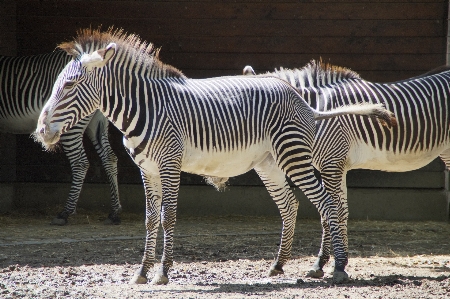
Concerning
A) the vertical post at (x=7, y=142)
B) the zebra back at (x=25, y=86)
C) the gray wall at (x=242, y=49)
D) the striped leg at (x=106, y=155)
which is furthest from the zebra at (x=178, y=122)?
the vertical post at (x=7, y=142)

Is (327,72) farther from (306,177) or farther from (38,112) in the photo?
(38,112)

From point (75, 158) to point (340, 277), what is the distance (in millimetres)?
4780

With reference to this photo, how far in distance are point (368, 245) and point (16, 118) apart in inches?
216

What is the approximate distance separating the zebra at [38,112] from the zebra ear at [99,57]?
357 centimetres

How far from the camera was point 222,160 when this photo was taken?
6371 millimetres

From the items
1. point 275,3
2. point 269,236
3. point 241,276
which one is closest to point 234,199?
point 269,236

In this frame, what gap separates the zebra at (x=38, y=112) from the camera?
31.4 feet

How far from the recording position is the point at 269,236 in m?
8.77

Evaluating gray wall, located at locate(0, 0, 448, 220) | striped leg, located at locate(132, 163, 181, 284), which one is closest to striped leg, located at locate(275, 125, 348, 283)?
striped leg, located at locate(132, 163, 181, 284)

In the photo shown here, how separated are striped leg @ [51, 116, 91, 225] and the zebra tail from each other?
4.02 metres

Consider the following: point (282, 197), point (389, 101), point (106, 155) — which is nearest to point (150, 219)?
point (282, 197)

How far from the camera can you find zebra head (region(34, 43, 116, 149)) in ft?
19.2

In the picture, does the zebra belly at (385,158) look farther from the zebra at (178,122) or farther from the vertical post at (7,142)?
the vertical post at (7,142)

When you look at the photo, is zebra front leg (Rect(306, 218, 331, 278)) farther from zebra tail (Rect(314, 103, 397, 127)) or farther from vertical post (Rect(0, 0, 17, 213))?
vertical post (Rect(0, 0, 17, 213))
